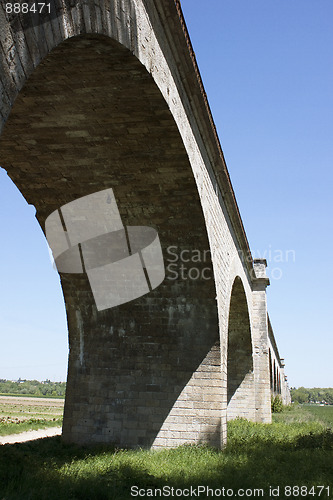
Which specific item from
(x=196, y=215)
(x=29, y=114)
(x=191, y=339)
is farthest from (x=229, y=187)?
(x=29, y=114)

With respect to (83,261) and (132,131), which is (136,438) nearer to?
(83,261)

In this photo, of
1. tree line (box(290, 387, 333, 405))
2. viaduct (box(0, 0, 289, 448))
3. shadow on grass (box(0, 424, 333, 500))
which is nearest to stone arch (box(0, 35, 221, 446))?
viaduct (box(0, 0, 289, 448))

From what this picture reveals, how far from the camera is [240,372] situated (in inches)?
688

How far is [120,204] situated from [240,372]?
10.8 meters

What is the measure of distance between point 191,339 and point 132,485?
3.94 m

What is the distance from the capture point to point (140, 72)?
18.1ft

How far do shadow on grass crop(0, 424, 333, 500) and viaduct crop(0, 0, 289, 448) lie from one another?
0.79 m

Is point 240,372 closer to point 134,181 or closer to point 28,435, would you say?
point 28,435

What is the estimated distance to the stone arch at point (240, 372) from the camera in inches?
674

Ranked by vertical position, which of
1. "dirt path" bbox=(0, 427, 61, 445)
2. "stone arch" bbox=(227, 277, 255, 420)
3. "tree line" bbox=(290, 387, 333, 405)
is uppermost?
"stone arch" bbox=(227, 277, 255, 420)

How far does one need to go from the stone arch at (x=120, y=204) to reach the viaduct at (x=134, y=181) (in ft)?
0.08

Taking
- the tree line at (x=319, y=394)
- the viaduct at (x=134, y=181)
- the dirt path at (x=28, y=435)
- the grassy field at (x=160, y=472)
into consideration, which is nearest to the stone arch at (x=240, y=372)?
the viaduct at (x=134, y=181)

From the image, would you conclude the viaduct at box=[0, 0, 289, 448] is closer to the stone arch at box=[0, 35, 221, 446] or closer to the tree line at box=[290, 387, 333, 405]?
the stone arch at box=[0, 35, 221, 446]

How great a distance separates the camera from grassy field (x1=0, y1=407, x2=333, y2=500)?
19.1 ft
